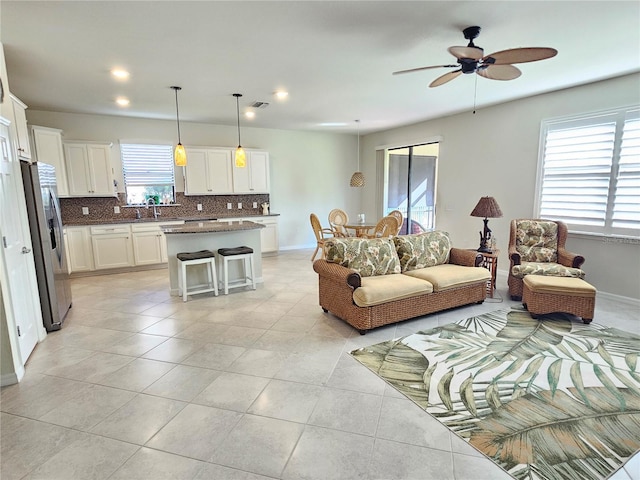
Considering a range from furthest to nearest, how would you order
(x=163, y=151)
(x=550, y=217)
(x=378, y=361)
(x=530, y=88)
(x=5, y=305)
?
(x=163, y=151) < (x=550, y=217) < (x=530, y=88) < (x=378, y=361) < (x=5, y=305)

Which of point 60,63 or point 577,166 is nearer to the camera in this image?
point 60,63

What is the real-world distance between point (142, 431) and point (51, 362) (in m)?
1.46

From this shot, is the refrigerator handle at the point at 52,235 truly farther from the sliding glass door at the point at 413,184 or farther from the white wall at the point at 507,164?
the sliding glass door at the point at 413,184

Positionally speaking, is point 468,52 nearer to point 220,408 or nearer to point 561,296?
point 561,296

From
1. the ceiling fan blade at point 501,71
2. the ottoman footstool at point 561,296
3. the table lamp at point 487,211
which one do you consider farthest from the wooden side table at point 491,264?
the ceiling fan blade at point 501,71

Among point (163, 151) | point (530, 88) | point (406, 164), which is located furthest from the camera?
point (406, 164)

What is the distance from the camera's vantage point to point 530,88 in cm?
438

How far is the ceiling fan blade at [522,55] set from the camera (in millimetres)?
2197

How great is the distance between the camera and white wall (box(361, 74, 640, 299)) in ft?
13.4

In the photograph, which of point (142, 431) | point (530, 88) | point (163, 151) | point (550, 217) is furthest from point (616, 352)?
point (163, 151)

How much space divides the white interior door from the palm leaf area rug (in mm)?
2770

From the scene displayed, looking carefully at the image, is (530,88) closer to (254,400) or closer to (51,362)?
(254,400)

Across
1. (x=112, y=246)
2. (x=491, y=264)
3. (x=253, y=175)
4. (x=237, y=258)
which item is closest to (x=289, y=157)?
(x=253, y=175)

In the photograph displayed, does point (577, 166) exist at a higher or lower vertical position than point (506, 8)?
lower
